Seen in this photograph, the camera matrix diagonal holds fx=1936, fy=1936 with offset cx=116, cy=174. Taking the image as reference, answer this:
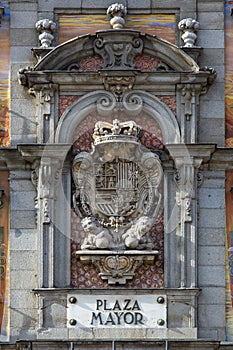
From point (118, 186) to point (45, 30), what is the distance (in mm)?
2518

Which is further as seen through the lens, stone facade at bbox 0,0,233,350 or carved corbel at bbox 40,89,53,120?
carved corbel at bbox 40,89,53,120

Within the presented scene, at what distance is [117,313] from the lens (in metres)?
27.0

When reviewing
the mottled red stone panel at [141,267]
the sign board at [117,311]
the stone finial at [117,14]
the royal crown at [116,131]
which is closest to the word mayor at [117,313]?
the sign board at [117,311]

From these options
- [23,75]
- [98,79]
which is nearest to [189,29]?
[98,79]

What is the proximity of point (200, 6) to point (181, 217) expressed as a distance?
318 centimetres

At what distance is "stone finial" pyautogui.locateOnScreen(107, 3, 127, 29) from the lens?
27844mm

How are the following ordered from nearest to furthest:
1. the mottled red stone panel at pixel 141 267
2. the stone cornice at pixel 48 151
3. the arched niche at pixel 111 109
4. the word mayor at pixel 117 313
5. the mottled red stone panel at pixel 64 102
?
the word mayor at pixel 117 313 → the mottled red stone panel at pixel 141 267 → the stone cornice at pixel 48 151 → the arched niche at pixel 111 109 → the mottled red stone panel at pixel 64 102

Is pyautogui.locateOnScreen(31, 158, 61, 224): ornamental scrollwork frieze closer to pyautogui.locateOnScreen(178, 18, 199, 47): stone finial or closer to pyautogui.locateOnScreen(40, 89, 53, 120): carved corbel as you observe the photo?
pyautogui.locateOnScreen(40, 89, 53, 120): carved corbel

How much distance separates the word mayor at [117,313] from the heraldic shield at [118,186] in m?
0.80

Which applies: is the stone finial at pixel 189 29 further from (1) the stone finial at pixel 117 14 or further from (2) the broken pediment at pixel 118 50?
(1) the stone finial at pixel 117 14

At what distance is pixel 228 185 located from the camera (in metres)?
27.6

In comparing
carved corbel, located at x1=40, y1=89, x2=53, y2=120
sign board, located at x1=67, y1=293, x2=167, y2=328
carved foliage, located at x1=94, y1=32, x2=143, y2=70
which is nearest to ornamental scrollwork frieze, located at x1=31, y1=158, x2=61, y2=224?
carved corbel, located at x1=40, y1=89, x2=53, y2=120

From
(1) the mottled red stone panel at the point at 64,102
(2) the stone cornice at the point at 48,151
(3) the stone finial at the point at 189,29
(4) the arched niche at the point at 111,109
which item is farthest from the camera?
(3) the stone finial at the point at 189,29

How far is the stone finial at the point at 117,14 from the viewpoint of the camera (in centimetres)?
2784
